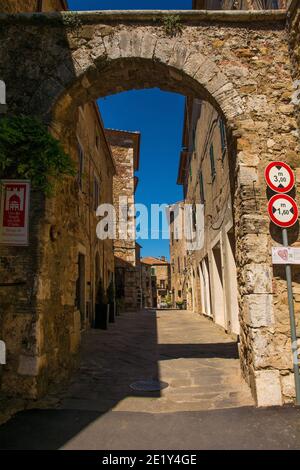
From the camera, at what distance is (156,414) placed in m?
3.45

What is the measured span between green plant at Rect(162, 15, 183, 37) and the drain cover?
15.2 ft

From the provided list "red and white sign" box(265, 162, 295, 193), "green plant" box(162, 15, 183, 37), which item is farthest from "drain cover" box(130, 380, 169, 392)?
"green plant" box(162, 15, 183, 37)

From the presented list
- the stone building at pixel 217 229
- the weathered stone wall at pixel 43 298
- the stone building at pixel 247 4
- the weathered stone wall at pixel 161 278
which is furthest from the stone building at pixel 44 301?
the weathered stone wall at pixel 161 278

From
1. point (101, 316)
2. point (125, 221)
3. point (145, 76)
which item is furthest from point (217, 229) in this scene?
point (125, 221)

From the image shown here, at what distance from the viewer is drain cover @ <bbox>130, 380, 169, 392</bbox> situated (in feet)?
14.1

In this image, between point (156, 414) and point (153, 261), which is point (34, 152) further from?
point (153, 261)

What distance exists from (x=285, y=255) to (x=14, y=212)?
319cm

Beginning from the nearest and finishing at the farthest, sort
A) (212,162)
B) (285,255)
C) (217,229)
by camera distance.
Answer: (285,255) → (217,229) → (212,162)

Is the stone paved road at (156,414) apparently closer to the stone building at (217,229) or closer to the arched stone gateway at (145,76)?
the arched stone gateway at (145,76)

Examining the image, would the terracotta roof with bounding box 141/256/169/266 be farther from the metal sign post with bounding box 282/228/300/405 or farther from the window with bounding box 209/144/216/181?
the metal sign post with bounding box 282/228/300/405

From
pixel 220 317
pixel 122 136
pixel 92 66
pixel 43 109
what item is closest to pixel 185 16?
pixel 92 66

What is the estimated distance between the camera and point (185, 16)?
471 centimetres

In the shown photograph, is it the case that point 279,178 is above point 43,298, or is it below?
above
